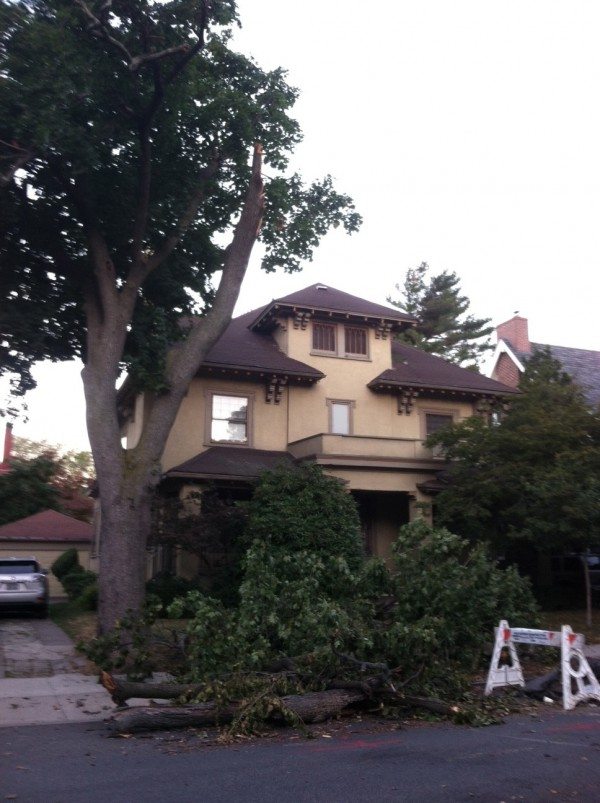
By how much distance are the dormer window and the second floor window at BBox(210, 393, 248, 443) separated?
9.86ft

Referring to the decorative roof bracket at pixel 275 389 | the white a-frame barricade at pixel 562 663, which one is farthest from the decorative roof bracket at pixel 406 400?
the white a-frame barricade at pixel 562 663

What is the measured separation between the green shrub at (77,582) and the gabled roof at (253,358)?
6.59 meters

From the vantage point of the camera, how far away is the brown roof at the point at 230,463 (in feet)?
67.2

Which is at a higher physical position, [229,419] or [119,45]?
[119,45]

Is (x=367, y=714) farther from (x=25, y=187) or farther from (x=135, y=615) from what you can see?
(x=25, y=187)

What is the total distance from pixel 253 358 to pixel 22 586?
8.74 m

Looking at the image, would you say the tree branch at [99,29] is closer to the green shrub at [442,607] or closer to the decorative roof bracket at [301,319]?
the green shrub at [442,607]

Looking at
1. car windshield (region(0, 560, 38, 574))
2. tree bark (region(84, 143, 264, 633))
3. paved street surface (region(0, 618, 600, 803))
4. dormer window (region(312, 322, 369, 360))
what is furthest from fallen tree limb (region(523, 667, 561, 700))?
dormer window (region(312, 322, 369, 360))

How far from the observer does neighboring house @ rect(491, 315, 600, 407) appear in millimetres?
33062

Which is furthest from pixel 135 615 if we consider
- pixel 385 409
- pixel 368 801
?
pixel 385 409

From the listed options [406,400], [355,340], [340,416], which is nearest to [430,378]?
[406,400]

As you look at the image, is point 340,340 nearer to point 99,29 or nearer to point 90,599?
point 90,599

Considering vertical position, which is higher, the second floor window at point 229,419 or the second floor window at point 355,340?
Answer: the second floor window at point 355,340

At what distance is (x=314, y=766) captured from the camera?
23.9 feet
